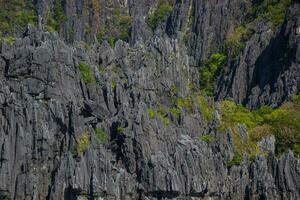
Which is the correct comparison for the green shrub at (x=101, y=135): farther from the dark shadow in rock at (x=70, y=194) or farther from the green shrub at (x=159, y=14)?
the green shrub at (x=159, y=14)

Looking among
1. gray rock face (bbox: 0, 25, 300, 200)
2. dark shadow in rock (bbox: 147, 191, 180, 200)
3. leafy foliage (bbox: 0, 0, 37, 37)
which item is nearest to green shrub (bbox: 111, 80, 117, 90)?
gray rock face (bbox: 0, 25, 300, 200)

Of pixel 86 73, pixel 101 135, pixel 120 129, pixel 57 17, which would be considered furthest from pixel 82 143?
pixel 57 17

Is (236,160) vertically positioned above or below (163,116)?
below

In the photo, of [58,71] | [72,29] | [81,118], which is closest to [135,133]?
[81,118]

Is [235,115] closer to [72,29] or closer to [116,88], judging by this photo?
[116,88]

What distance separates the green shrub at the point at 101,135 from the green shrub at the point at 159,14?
183 ft

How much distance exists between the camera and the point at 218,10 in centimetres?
10944

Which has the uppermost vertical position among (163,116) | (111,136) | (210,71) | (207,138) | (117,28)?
(117,28)

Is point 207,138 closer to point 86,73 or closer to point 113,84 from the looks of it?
point 113,84

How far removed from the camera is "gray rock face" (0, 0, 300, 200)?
2227 inches

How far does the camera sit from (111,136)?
6353cm

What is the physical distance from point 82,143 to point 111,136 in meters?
3.52

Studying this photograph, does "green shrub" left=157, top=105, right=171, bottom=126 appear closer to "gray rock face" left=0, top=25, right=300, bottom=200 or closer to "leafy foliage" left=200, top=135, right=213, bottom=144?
"gray rock face" left=0, top=25, right=300, bottom=200

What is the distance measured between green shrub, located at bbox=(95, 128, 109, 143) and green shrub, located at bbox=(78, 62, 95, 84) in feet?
20.9
